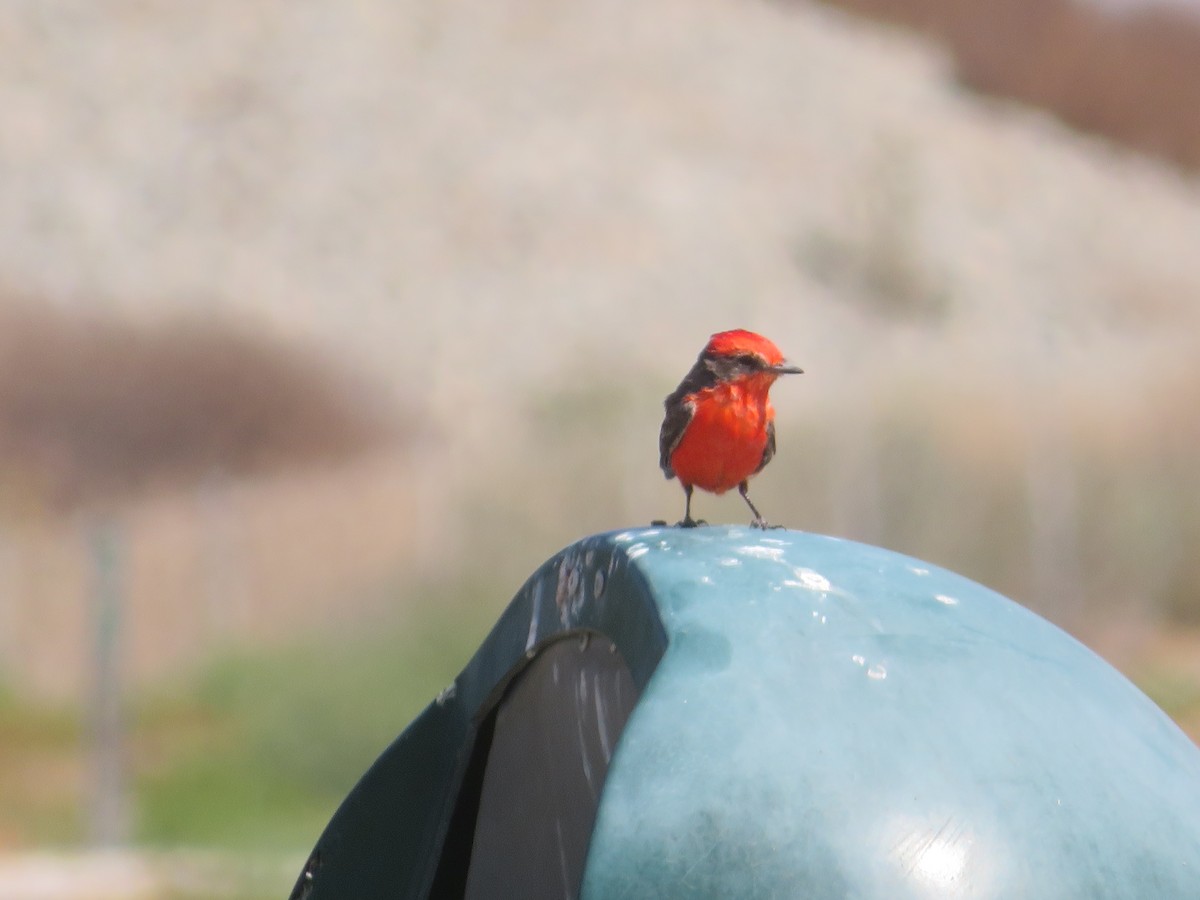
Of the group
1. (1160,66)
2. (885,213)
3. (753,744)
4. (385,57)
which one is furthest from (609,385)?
(753,744)

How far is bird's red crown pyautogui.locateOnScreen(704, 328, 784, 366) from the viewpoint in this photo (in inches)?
97.9

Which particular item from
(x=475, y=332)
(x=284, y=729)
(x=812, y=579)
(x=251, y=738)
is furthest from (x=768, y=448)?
(x=475, y=332)

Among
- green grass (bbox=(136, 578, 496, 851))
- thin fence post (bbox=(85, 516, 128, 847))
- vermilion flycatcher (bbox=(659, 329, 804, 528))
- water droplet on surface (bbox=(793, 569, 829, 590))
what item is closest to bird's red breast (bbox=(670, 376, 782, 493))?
vermilion flycatcher (bbox=(659, 329, 804, 528))

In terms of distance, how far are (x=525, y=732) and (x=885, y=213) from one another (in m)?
25.5

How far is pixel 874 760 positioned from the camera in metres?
1.25

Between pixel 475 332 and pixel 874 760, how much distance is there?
908 inches

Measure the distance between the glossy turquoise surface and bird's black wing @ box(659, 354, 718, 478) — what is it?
130cm

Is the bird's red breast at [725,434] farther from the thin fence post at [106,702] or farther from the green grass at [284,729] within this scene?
the green grass at [284,729]

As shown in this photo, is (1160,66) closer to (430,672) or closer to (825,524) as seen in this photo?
(825,524)

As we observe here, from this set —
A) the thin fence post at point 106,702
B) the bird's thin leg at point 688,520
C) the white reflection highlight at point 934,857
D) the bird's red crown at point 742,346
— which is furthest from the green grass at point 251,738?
the white reflection highlight at point 934,857

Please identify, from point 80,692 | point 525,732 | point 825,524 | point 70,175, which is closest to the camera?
point 525,732

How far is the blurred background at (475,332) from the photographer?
13836 millimetres

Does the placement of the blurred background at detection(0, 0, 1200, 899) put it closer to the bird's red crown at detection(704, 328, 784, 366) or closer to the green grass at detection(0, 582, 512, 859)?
the green grass at detection(0, 582, 512, 859)

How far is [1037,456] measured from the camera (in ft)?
56.7
